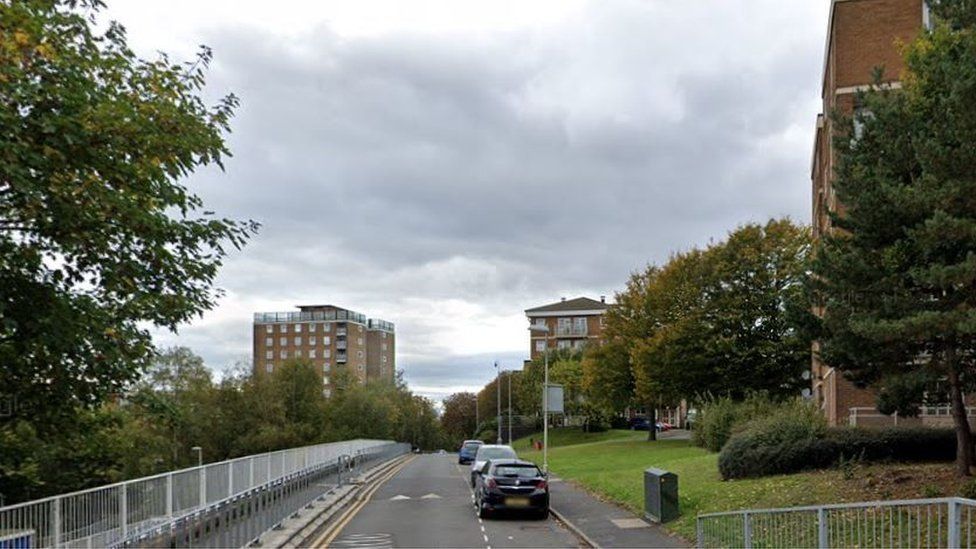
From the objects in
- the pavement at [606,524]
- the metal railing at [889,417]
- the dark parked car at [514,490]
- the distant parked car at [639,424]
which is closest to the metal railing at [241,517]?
the dark parked car at [514,490]

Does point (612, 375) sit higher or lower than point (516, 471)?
higher

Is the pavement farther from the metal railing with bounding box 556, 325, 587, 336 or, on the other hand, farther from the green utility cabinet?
the metal railing with bounding box 556, 325, 587, 336

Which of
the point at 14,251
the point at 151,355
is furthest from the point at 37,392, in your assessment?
the point at 14,251

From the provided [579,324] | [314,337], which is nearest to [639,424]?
[579,324]

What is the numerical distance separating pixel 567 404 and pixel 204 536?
81.1 meters

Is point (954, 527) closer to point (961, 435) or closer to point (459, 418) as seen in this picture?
point (961, 435)

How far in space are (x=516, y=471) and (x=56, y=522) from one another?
→ 15.0 meters

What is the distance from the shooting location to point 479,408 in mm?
125438

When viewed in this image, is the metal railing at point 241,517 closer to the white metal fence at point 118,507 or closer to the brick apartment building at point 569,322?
the white metal fence at point 118,507

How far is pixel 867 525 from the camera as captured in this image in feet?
26.1

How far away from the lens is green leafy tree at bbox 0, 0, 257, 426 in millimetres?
8352

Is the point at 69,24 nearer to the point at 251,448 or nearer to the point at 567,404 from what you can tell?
the point at 251,448

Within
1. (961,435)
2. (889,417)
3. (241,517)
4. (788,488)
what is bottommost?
(788,488)

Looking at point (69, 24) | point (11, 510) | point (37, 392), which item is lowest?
point (11, 510)
